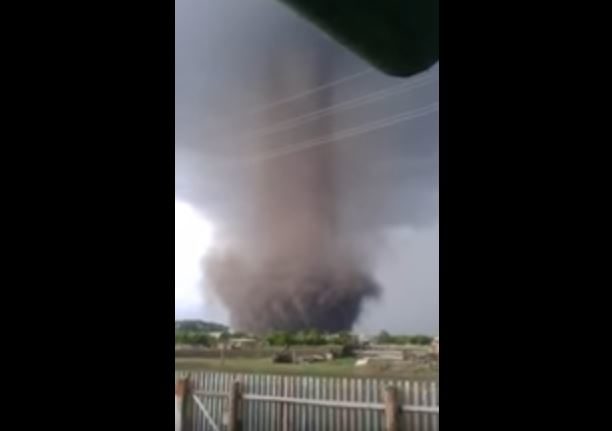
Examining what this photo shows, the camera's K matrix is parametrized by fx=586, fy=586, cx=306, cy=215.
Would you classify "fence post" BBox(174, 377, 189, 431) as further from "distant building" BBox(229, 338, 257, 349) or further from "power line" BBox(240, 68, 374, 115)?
"power line" BBox(240, 68, 374, 115)

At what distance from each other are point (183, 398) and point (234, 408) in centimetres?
11

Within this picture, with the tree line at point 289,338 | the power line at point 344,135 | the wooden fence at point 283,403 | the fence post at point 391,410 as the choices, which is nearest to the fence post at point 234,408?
the wooden fence at point 283,403

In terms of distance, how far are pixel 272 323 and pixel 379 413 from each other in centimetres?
28

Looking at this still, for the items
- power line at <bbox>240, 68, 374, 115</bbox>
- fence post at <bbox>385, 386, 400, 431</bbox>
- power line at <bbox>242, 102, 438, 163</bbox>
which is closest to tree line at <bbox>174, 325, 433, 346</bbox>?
fence post at <bbox>385, 386, 400, 431</bbox>

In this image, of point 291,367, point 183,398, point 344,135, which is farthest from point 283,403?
point 344,135

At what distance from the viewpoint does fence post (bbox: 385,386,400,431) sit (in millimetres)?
1146

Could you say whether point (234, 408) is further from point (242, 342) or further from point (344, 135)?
point (344, 135)

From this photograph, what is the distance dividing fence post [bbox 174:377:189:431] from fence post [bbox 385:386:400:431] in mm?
395

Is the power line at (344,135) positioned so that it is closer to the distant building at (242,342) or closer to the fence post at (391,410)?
the distant building at (242,342)
